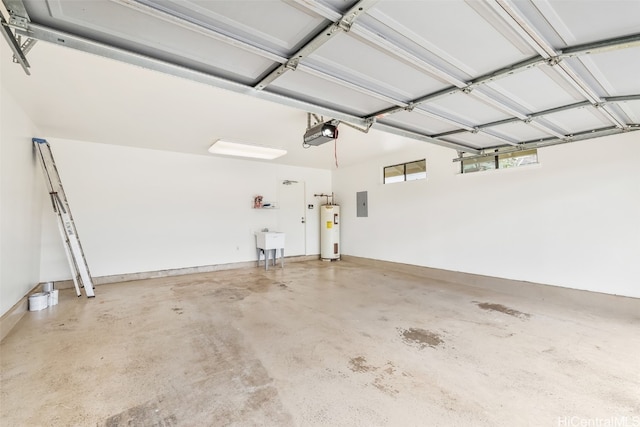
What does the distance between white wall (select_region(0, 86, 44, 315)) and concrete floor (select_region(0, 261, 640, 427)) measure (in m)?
0.56

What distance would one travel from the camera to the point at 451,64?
1.85 meters

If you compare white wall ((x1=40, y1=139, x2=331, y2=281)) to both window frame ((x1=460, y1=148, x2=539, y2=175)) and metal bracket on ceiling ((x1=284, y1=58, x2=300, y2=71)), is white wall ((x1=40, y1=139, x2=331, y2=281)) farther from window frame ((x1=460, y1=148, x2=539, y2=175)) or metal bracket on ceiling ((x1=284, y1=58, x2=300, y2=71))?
metal bracket on ceiling ((x1=284, y1=58, x2=300, y2=71))

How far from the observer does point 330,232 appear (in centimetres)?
766

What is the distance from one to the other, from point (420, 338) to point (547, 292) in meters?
2.67

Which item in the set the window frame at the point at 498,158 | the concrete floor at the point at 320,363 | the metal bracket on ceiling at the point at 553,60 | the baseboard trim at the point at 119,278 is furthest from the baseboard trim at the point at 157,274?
the metal bracket on ceiling at the point at 553,60

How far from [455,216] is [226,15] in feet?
16.4

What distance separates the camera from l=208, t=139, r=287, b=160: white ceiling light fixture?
525 centimetres

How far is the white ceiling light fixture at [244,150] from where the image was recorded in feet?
17.2

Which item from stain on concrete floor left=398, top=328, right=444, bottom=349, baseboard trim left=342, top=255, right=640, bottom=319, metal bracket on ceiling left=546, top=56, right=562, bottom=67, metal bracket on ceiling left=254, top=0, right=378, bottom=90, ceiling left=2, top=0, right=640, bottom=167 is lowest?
stain on concrete floor left=398, top=328, right=444, bottom=349

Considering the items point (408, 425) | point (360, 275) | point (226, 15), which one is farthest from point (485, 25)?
point (360, 275)

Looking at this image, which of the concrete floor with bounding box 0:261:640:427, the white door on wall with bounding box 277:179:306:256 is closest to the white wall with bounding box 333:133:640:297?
the concrete floor with bounding box 0:261:640:427

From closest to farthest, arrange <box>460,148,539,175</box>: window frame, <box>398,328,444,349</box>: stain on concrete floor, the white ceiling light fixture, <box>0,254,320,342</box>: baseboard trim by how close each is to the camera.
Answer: <box>398,328,444,349</box>: stain on concrete floor → <box>0,254,320,342</box>: baseboard trim → <box>460,148,539,175</box>: window frame → the white ceiling light fixture

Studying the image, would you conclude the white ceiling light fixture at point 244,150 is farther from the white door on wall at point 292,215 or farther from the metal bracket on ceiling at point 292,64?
the metal bracket on ceiling at point 292,64

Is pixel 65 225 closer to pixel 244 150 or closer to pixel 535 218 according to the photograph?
pixel 244 150
